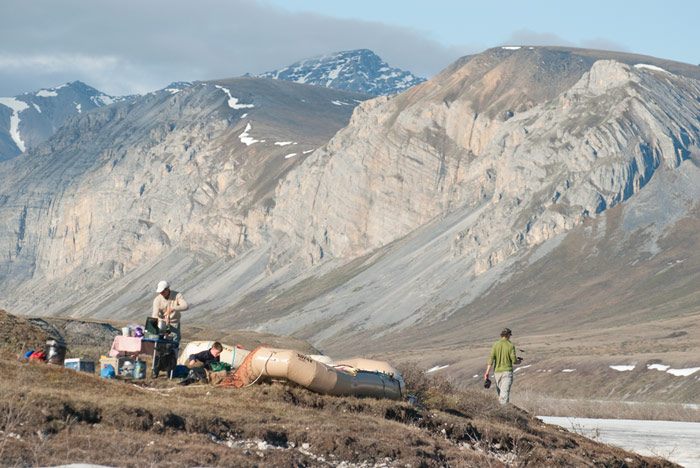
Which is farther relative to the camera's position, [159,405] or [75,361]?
[75,361]

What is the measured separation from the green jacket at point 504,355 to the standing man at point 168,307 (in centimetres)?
984

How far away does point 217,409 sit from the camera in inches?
913

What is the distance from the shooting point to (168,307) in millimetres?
27891

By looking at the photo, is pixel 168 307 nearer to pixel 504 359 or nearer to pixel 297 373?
pixel 297 373

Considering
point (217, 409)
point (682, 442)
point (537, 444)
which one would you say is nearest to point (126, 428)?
point (217, 409)

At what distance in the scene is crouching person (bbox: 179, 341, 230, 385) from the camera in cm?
2725

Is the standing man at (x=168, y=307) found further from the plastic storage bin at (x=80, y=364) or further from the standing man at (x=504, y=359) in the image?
the standing man at (x=504, y=359)

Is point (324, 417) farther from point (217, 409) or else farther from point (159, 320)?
point (159, 320)

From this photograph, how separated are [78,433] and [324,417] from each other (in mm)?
7183

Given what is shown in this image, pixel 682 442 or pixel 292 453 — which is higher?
pixel 292 453

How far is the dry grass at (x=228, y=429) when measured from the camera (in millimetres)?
19000

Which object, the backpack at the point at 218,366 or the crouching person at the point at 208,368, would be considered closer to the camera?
the crouching person at the point at 208,368

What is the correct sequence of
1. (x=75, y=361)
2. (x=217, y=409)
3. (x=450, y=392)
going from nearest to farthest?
(x=217, y=409) < (x=75, y=361) < (x=450, y=392)

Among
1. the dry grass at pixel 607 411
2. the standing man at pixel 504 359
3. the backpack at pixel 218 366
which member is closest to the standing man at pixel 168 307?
the backpack at pixel 218 366
